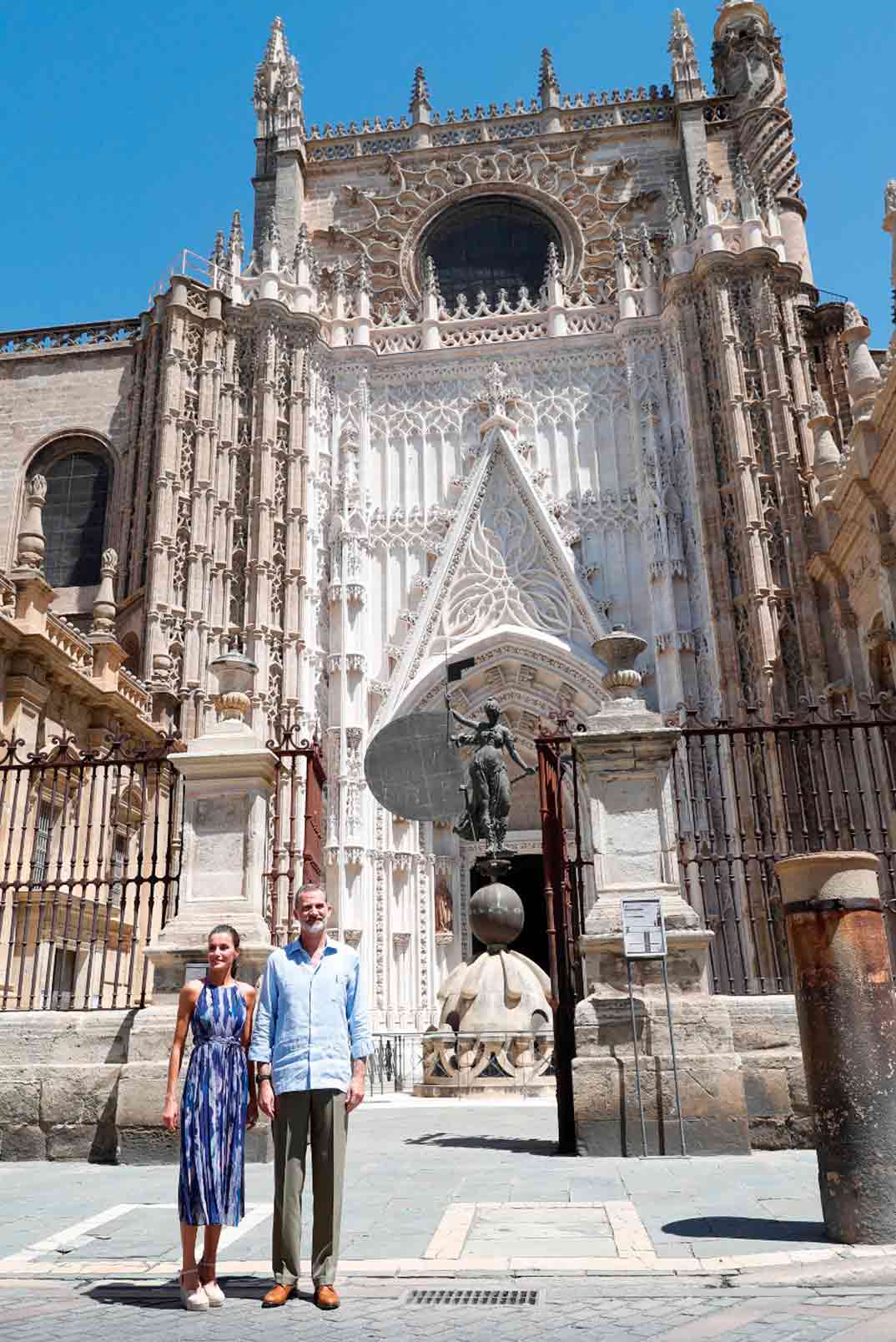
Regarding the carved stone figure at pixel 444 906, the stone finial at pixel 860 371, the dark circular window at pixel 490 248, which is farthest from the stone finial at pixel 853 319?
the carved stone figure at pixel 444 906

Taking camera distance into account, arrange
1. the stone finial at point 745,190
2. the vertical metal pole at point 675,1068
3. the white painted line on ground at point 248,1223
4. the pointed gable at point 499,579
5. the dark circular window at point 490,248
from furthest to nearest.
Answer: the dark circular window at point 490,248 → the stone finial at point 745,190 → the pointed gable at point 499,579 → the vertical metal pole at point 675,1068 → the white painted line on ground at point 248,1223

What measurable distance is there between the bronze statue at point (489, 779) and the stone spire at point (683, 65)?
20.7 metres

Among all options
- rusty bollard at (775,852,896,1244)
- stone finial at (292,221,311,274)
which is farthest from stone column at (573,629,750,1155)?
stone finial at (292,221,311,274)

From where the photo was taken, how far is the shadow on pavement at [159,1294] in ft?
13.9

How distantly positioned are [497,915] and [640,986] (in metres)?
4.60

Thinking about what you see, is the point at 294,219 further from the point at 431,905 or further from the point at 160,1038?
the point at 160,1038

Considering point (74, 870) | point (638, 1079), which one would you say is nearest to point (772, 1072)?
point (638, 1079)

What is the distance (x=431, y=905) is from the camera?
21.5m

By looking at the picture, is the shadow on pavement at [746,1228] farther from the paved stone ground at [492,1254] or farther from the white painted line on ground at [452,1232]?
the white painted line on ground at [452,1232]

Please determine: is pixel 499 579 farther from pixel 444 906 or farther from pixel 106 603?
pixel 106 603

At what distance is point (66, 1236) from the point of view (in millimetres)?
5277

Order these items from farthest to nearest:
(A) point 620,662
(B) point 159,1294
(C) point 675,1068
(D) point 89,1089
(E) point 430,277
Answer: (E) point 430,277
(A) point 620,662
(D) point 89,1089
(C) point 675,1068
(B) point 159,1294

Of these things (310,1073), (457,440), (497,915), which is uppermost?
(457,440)

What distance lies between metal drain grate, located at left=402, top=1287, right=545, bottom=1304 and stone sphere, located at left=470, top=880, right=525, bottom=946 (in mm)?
8188
